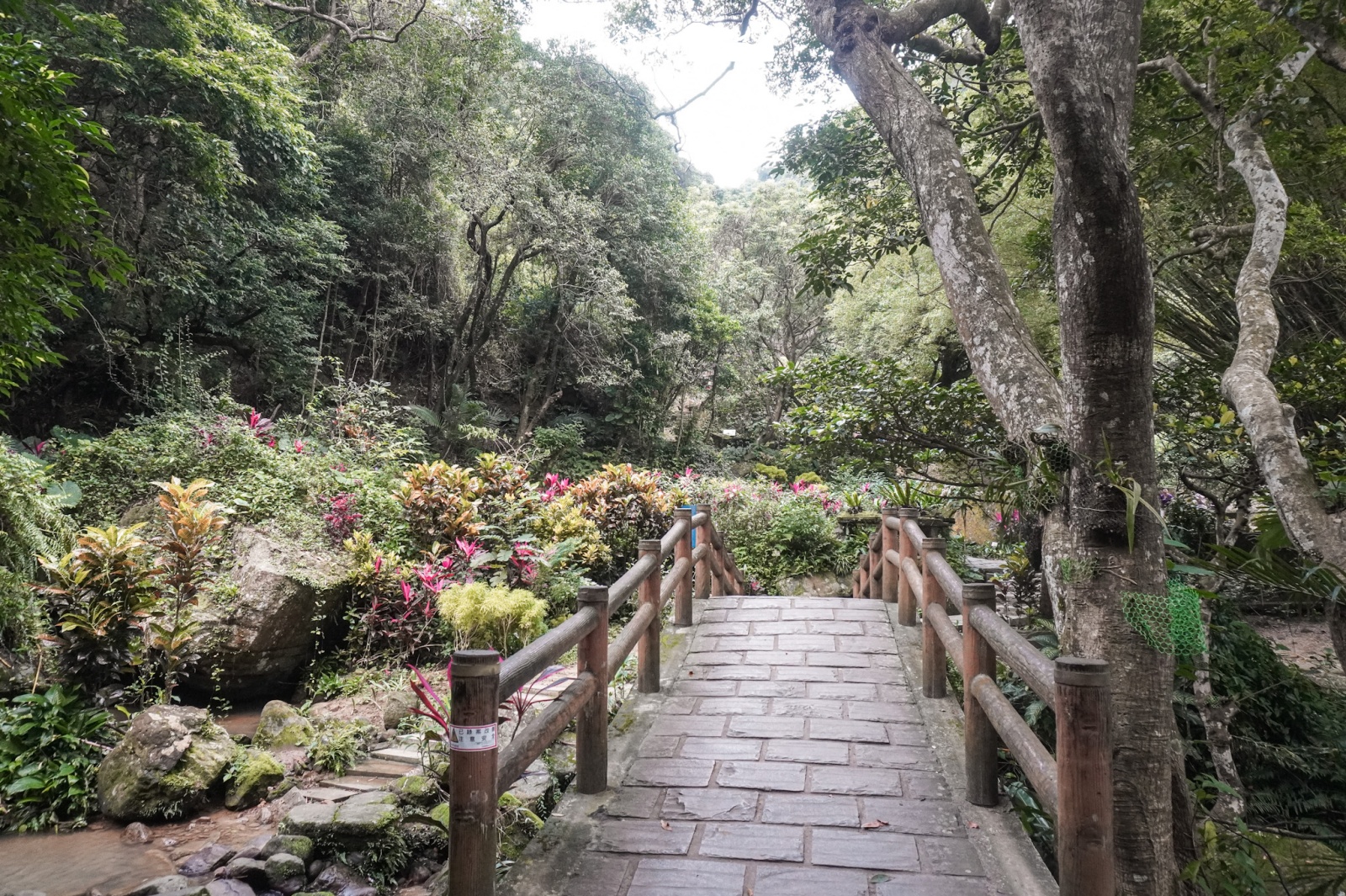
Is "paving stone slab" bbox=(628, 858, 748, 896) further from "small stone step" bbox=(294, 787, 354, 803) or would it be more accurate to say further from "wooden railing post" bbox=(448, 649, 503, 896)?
"small stone step" bbox=(294, 787, 354, 803)

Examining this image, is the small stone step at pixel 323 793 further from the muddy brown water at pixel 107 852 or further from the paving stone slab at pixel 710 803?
the paving stone slab at pixel 710 803

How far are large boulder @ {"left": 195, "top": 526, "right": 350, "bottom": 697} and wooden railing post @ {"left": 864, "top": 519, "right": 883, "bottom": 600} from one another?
181 inches

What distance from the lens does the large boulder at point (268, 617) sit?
487cm

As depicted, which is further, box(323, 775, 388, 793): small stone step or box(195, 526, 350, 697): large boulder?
box(195, 526, 350, 697): large boulder

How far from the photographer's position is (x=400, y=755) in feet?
13.6

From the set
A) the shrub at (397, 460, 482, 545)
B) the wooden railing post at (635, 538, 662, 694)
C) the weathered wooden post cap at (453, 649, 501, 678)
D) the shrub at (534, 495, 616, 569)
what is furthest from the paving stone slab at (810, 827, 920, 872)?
the shrub at (534, 495, 616, 569)

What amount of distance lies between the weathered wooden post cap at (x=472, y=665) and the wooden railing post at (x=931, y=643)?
8.72 ft

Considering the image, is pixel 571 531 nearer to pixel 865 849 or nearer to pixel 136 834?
pixel 136 834

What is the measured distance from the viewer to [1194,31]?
425cm

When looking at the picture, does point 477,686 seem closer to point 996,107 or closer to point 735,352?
point 996,107

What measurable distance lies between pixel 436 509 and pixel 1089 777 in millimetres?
5526

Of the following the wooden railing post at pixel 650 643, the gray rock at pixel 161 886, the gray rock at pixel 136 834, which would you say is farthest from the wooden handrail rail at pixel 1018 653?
the gray rock at pixel 136 834

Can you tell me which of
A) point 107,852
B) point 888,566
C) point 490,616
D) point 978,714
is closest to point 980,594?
point 978,714

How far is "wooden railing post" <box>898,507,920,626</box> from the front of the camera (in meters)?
5.17
